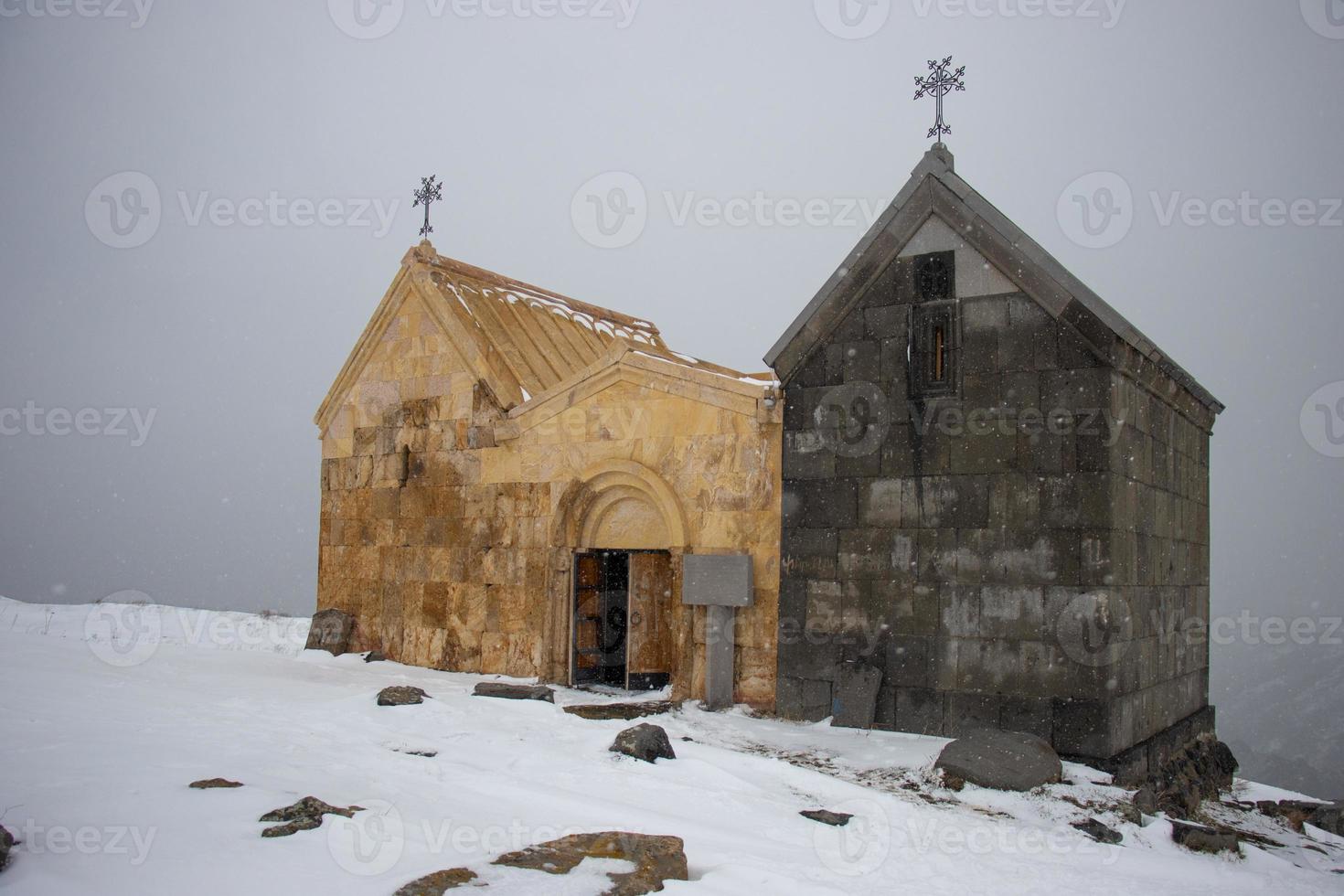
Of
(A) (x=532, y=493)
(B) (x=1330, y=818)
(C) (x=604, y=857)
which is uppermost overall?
(A) (x=532, y=493)

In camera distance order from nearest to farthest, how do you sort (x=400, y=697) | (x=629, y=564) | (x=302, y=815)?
(x=302, y=815)
(x=400, y=697)
(x=629, y=564)

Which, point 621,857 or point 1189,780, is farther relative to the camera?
point 1189,780

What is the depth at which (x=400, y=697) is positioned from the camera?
31.9ft

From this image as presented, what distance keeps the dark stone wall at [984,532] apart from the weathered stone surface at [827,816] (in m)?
2.96

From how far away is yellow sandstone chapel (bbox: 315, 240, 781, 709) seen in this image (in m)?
11.2

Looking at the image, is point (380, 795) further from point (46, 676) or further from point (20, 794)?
point (46, 676)

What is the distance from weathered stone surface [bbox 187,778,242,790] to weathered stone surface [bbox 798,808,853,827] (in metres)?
3.70

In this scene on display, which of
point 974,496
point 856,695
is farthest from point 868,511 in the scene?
point 856,695

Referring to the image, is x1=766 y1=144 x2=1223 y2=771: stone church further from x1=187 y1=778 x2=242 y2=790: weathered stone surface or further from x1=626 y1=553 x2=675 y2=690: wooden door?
x1=187 y1=778 x2=242 y2=790: weathered stone surface

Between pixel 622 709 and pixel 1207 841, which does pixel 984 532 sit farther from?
pixel 622 709

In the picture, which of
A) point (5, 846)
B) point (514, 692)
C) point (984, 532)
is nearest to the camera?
point (5, 846)

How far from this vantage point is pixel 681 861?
5.30m

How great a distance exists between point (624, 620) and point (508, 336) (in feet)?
14.4

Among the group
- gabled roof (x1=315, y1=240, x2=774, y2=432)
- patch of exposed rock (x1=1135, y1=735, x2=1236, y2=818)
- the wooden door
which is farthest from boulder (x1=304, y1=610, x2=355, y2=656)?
patch of exposed rock (x1=1135, y1=735, x2=1236, y2=818)
